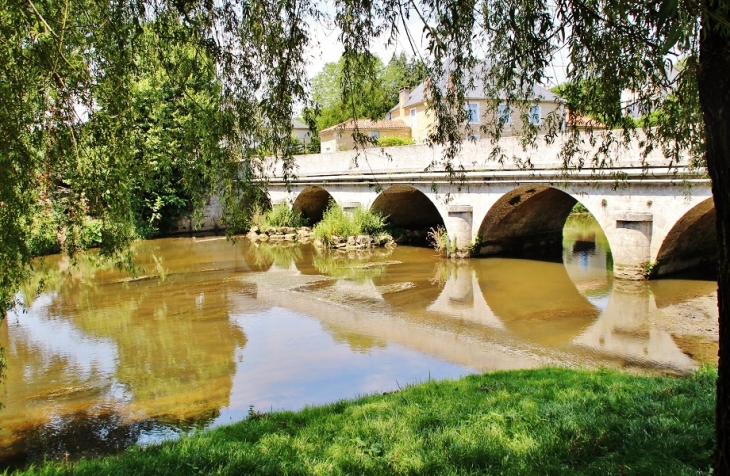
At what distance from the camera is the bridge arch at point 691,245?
12.5 metres

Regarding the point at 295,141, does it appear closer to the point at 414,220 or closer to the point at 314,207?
the point at 414,220

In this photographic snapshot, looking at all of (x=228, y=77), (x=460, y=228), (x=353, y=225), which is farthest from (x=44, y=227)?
(x=353, y=225)

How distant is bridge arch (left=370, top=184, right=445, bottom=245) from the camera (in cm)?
2139

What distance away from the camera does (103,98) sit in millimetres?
4805

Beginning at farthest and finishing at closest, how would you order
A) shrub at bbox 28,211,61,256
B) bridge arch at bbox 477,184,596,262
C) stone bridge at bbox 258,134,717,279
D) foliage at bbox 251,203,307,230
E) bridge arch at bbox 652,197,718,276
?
foliage at bbox 251,203,307,230 < bridge arch at bbox 477,184,596,262 < bridge arch at bbox 652,197,718,276 < stone bridge at bbox 258,134,717,279 < shrub at bbox 28,211,61,256

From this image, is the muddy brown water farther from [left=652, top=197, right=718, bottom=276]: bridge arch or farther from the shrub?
[left=652, top=197, right=718, bottom=276]: bridge arch

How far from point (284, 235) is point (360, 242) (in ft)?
16.5

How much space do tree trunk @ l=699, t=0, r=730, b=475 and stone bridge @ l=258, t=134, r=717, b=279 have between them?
192 inches

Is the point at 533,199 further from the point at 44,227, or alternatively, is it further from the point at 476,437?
the point at 44,227

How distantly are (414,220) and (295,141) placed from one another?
1817cm

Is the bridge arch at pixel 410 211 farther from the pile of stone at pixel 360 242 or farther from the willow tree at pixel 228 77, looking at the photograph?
the willow tree at pixel 228 77

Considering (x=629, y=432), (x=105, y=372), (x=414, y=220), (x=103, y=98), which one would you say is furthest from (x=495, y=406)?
(x=414, y=220)

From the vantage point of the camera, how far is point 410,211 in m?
22.8

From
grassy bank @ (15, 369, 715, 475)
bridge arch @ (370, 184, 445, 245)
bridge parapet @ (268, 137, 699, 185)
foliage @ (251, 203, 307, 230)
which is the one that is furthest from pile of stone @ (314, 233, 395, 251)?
grassy bank @ (15, 369, 715, 475)
